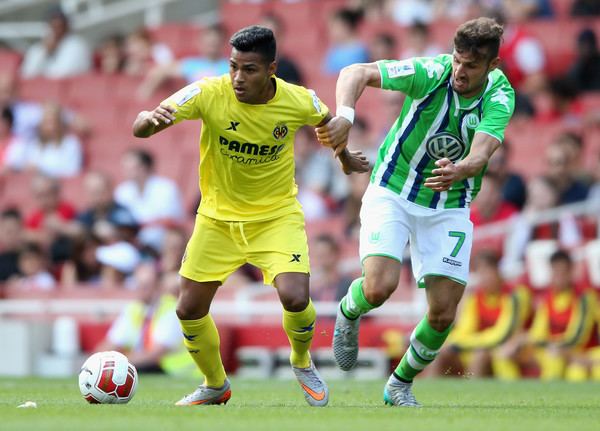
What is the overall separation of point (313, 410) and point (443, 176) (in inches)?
67.6

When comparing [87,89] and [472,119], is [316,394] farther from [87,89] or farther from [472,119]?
[87,89]

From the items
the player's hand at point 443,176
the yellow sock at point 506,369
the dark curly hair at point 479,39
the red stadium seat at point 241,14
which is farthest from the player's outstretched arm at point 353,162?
the red stadium seat at point 241,14

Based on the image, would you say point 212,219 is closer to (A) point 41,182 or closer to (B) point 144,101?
(A) point 41,182

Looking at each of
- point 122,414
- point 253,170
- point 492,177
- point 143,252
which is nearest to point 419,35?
point 492,177

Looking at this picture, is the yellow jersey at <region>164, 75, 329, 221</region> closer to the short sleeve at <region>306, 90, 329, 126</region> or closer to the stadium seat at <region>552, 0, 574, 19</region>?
the short sleeve at <region>306, 90, 329, 126</region>

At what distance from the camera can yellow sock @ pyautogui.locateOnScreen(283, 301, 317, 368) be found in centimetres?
873

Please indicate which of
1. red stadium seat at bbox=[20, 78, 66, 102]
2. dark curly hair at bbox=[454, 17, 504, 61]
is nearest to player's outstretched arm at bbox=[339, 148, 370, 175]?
dark curly hair at bbox=[454, 17, 504, 61]

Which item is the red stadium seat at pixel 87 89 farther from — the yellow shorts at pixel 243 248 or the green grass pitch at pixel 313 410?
the yellow shorts at pixel 243 248

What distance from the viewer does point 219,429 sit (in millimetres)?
6828

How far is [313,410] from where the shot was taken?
841 centimetres

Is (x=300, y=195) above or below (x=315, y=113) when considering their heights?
below

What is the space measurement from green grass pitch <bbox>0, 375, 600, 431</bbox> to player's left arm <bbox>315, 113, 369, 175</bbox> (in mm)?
1605

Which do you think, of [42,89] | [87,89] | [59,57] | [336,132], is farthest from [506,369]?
[59,57]

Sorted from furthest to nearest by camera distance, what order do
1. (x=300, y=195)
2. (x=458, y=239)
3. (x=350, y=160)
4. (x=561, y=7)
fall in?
(x=561, y=7), (x=300, y=195), (x=458, y=239), (x=350, y=160)
